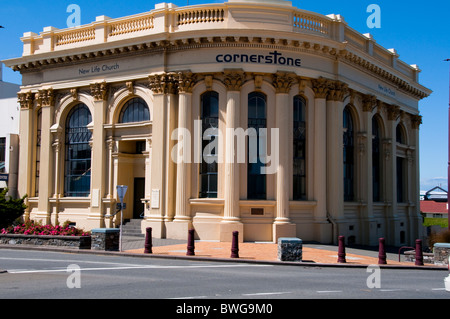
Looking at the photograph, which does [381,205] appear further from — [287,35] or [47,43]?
[47,43]

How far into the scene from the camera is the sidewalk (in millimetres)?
20606

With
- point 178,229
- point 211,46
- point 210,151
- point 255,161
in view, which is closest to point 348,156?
point 255,161

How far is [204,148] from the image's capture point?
88.2 ft

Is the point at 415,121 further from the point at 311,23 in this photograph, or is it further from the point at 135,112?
the point at 135,112

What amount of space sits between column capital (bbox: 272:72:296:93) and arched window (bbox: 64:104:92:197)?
10705 millimetres

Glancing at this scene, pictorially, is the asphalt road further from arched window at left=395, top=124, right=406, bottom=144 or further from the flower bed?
arched window at left=395, top=124, right=406, bottom=144

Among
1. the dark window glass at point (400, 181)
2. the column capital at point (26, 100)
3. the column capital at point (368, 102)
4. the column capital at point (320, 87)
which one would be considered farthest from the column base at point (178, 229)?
the dark window glass at point (400, 181)

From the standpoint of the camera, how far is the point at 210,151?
26.8 meters

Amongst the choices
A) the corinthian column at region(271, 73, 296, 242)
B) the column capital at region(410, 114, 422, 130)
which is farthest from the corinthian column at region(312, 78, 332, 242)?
the column capital at region(410, 114, 422, 130)

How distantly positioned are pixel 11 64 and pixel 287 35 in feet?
55.4

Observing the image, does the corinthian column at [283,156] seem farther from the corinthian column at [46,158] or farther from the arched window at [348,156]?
the corinthian column at [46,158]

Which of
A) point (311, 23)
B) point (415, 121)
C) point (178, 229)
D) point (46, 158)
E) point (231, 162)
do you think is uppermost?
point (311, 23)

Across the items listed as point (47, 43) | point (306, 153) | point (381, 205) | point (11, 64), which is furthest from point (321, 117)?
point (11, 64)

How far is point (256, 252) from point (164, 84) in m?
9.71
